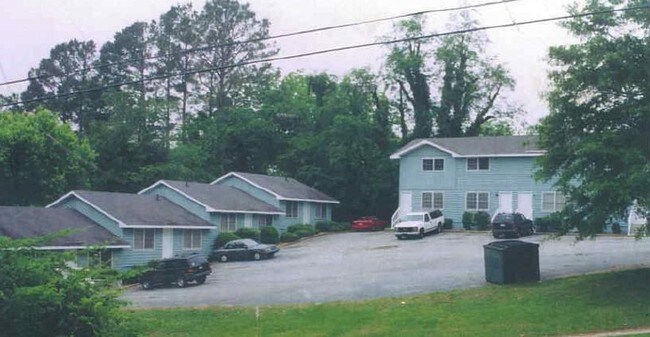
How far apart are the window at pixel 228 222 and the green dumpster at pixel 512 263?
77.3 feet

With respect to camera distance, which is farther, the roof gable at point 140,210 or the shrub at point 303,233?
the shrub at point 303,233

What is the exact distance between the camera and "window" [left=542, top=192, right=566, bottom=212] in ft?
174

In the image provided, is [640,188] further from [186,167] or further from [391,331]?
[186,167]

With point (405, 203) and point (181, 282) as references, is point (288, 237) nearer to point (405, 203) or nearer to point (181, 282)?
point (405, 203)

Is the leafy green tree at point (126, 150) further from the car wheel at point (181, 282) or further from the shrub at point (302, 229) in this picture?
the car wheel at point (181, 282)

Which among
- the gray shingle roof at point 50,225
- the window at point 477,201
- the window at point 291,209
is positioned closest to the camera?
the gray shingle roof at point 50,225

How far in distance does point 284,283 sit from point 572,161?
1266 cm

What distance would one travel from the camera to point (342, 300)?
97.5 ft

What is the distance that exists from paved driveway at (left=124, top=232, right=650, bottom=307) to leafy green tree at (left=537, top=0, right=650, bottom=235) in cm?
504

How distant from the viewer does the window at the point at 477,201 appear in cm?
5600

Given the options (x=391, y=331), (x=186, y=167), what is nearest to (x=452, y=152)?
(x=186, y=167)

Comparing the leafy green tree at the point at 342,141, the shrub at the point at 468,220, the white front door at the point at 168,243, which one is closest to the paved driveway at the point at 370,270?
the white front door at the point at 168,243

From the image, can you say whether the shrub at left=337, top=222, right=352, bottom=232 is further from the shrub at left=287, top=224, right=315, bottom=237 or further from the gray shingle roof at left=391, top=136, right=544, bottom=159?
the gray shingle roof at left=391, top=136, right=544, bottom=159

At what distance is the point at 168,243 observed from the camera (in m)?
46.0
